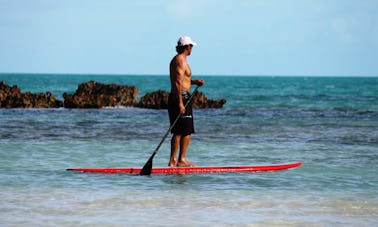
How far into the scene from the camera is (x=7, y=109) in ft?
114

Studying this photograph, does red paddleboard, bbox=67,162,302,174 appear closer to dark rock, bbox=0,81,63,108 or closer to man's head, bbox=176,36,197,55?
man's head, bbox=176,36,197,55

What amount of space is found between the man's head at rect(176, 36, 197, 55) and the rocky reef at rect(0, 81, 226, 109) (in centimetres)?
2424

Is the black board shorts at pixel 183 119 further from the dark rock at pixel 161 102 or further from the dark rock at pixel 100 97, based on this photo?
the dark rock at pixel 100 97

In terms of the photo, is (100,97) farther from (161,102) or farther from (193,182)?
(193,182)

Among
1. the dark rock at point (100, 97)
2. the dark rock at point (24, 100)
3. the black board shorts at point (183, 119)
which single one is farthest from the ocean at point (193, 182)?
the dark rock at point (100, 97)

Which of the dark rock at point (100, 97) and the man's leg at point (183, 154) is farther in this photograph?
the dark rock at point (100, 97)

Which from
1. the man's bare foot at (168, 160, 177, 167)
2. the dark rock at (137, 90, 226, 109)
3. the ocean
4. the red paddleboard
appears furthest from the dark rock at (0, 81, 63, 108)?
the red paddleboard

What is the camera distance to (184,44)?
42.1 feet

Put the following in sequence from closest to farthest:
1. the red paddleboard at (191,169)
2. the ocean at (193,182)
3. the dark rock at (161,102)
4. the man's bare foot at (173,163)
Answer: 1. the ocean at (193,182)
2. the red paddleboard at (191,169)
3. the man's bare foot at (173,163)
4. the dark rock at (161,102)

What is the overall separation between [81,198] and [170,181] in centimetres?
207

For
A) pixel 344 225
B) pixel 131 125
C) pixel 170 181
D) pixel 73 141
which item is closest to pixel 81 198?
Answer: pixel 170 181

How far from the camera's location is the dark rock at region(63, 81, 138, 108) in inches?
1478

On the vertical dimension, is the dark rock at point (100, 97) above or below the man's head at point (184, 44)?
A: below

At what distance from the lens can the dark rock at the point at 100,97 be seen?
123ft
